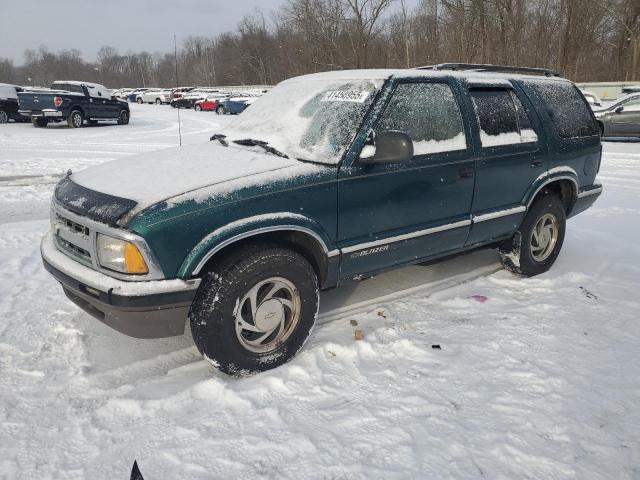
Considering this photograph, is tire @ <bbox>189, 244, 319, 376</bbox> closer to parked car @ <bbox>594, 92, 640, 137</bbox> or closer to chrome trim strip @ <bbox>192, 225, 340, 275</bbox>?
chrome trim strip @ <bbox>192, 225, 340, 275</bbox>

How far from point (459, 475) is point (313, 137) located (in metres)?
2.19

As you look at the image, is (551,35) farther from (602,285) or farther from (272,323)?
(272,323)

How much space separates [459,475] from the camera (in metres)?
2.32

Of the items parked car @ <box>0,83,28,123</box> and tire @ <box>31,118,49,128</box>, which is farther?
parked car @ <box>0,83,28,123</box>

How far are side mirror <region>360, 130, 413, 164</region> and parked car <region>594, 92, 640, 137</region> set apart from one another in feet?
44.5

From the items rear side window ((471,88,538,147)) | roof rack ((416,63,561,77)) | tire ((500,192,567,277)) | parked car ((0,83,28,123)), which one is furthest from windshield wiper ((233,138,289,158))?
parked car ((0,83,28,123))

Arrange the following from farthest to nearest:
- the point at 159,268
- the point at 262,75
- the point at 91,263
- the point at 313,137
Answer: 1. the point at 262,75
2. the point at 313,137
3. the point at 91,263
4. the point at 159,268

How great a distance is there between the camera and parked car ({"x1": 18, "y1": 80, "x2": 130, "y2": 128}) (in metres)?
18.3

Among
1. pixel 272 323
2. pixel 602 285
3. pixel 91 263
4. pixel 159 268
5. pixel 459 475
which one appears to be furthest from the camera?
Result: pixel 602 285

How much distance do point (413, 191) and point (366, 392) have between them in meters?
1.43

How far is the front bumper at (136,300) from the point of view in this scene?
2635 millimetres

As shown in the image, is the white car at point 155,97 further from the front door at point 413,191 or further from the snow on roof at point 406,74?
the front door at point 413,191

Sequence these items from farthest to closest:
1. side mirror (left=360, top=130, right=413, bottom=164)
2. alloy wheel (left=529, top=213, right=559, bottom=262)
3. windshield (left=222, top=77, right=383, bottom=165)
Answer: alloy wheel (left=529, top=213, right=559, bottom=262) < windshield (left=222, top=77, right=383, bottom=165) < side mirror (left=360, top=130, right=413, bottom=164)

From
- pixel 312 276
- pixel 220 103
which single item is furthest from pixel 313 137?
pixel 220 103
